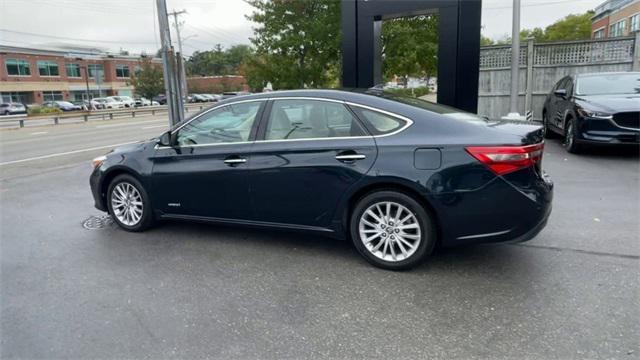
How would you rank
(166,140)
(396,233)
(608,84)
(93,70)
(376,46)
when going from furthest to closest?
(93,70), (608,84), (376,46), (166,140), (396,233)

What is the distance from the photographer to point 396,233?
3.86m

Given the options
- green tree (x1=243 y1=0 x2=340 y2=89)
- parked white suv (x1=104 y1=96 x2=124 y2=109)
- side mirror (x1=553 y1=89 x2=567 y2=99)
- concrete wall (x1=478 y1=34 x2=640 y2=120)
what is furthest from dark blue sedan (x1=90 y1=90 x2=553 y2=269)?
parked white suv (x1=104 y1=96 x2=124 y2=109)

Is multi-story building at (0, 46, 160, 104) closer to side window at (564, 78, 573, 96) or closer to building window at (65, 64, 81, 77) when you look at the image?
building window at (65, 64, 81, 77)

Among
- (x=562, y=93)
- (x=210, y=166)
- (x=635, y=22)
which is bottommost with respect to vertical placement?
(x=210, y=166)

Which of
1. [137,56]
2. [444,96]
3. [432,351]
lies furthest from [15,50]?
[432,351]

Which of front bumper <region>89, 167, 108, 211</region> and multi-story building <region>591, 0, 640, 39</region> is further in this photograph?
multi-story building <region>591, 0, 640, 39</region>

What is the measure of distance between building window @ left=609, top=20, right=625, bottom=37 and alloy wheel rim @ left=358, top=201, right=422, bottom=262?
53.9 meters

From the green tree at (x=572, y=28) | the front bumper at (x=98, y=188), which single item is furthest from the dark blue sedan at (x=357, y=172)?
the green tree at (x=572, y=28)

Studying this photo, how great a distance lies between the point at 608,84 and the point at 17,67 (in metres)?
67.7

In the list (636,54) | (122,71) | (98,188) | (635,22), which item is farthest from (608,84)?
(122,71)

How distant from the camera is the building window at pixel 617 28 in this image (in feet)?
154

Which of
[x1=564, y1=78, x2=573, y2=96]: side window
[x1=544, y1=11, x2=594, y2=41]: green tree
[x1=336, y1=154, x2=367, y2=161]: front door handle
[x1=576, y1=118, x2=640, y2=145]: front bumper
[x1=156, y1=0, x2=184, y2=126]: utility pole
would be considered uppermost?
[x1=544, y1=11, x2=594, y2=41]: green tree

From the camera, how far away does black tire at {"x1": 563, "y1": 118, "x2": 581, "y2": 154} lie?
8453 mm

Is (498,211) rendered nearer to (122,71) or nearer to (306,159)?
(306,159)
